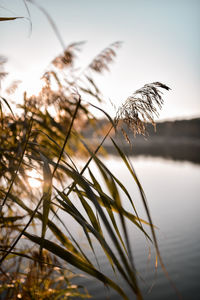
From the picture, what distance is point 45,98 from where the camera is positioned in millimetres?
1239

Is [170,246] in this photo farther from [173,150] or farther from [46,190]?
[173,150]

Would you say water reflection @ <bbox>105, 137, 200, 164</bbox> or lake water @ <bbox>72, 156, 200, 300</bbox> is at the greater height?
water reflection @ <bbox>105, 137, 200, 164</bbox>

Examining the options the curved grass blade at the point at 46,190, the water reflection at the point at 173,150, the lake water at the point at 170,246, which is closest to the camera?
the curved grass blade at the point at 46,190

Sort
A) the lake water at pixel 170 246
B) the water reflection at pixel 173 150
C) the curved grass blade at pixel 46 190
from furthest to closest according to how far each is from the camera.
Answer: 1. the water reflection at pixel 173 150
2. the lake water at pixel 170 246
3. the curved grass blade at pixel 46 190

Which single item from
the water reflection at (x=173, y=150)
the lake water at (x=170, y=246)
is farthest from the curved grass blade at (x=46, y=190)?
the water reflection at (x=173, y=150)

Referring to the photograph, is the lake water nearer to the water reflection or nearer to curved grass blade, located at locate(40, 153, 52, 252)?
curved grass blade, located at locate(40, 153, 52, 252)

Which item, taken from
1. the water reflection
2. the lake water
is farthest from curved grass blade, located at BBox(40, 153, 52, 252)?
the water reflection

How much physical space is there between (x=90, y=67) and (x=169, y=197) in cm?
1034

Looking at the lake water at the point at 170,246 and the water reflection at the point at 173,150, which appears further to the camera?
the water reflection at the point at 173,150

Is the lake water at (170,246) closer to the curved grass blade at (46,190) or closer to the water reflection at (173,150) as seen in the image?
the curved grass blade at (46,190)

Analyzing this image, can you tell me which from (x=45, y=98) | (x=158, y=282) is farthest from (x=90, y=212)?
(x=158, y=282)

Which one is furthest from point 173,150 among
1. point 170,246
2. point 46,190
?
point 46,190

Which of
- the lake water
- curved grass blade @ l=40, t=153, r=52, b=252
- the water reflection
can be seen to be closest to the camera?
curved grass blade @ l=40, t=153, r=52, b=252

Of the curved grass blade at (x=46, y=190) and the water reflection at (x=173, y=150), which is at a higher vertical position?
the curved grass blade at (x=46, y=190)
